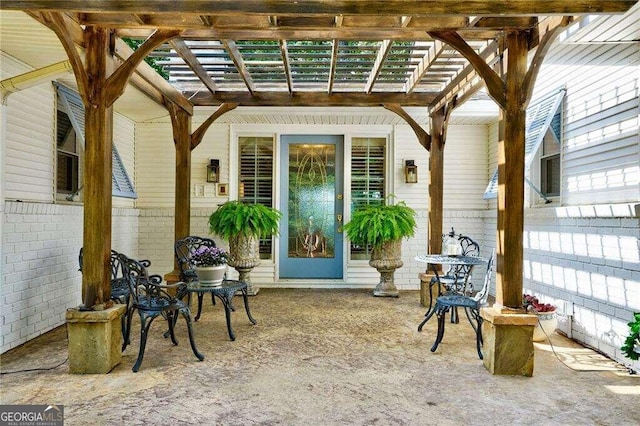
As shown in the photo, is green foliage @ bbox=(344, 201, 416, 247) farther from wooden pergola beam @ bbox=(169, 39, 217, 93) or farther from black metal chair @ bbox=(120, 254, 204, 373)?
black metal chair @ bbox=(120, 254, 204, 373)

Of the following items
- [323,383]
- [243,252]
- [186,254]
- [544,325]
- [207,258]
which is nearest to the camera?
[323,383]

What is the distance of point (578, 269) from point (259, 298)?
12.7 ft

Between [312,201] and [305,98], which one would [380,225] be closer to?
[312,201]

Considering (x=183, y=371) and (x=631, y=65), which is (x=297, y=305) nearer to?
(x=183, y=371)

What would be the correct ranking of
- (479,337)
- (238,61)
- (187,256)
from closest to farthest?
1. (479,337)
2. (238,61)
3. (187,256)

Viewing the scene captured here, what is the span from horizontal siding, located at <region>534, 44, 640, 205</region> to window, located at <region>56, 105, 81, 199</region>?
16.1 ft

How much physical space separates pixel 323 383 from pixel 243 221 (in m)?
3.15

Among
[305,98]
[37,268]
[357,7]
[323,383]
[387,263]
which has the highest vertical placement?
[305,98]

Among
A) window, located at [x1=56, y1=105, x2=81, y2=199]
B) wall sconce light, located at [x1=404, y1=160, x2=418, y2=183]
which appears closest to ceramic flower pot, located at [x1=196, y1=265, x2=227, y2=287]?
window, located at [x1=56, y1=105, x2=81, y2=199]

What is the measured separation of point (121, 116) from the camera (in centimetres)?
620

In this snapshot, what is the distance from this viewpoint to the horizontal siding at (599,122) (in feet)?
11.3

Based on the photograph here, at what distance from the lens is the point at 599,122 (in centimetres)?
387

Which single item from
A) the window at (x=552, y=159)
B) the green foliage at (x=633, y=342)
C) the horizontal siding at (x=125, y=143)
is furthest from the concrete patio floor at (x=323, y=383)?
the horizontal siding at (x=125, y=143)

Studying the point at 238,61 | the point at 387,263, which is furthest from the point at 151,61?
the point at 387,263
